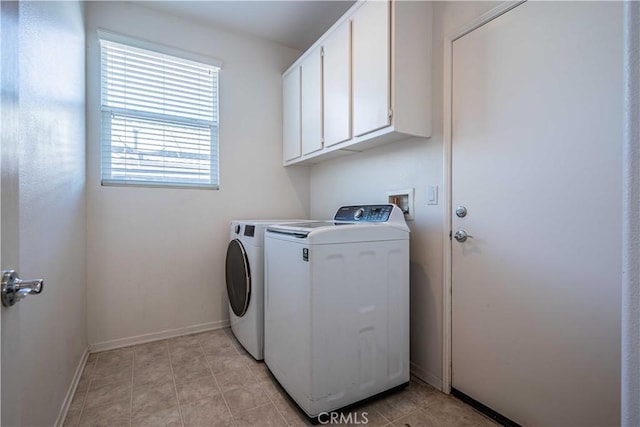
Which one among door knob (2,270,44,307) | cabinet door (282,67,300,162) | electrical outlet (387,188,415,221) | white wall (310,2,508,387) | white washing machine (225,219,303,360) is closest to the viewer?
door knob (2,270,44,307)

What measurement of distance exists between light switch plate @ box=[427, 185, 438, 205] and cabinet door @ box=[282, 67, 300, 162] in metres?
1.28

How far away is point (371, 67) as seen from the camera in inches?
70.2

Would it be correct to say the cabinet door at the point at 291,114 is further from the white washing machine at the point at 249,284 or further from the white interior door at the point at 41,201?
the white interior door at the point at 41,201

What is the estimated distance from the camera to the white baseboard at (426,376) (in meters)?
1.77

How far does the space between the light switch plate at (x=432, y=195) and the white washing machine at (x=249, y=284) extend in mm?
1070

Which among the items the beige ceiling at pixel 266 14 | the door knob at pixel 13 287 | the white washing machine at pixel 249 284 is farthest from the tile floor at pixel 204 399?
the beige ceiling at pixel 266 14

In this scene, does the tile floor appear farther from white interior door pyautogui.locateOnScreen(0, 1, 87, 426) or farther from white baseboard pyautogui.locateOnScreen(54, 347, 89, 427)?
white interior door pyautogui.locateOnScreen(0, 1, 87, 426)

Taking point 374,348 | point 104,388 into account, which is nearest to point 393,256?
point 374,348

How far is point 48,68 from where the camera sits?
1.36 m

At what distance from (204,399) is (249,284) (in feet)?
2.31

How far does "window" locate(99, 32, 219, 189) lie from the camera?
7.48 ft

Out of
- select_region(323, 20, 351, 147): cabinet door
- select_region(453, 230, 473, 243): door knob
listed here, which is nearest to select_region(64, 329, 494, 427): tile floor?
select_region(453, 230, 473, 243): door knob

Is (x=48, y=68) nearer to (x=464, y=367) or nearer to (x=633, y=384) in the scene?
(x=633, y=384)

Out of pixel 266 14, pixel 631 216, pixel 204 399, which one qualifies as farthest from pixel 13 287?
pixel 266 14
